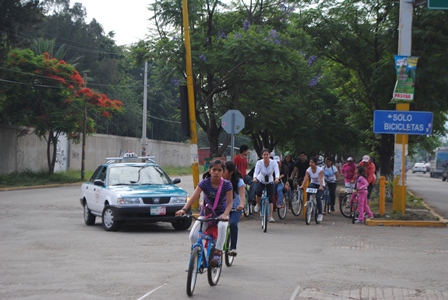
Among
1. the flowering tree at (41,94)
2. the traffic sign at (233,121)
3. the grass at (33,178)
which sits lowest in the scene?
the grass at (33,178)

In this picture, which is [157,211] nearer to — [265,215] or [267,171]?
[265,215]

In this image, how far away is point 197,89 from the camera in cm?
2161

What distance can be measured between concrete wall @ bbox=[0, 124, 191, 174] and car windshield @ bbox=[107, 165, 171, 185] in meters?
22.5

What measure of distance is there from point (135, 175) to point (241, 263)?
21.1ft

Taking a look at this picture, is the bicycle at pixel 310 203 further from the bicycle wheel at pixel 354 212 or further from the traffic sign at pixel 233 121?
the traffic sign at pixel 233 121

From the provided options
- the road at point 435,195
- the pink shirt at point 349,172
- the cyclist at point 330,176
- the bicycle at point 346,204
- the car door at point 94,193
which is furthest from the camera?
the road at point 435,195

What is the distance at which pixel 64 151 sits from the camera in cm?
4706

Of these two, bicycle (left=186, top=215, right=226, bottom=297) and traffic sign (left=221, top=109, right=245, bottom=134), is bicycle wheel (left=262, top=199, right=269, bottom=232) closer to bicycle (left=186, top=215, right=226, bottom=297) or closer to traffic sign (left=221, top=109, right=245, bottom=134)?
traffic sign (left=221, top=109, right=245, bottom=134)

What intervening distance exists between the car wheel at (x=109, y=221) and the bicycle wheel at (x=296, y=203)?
6.63 meters

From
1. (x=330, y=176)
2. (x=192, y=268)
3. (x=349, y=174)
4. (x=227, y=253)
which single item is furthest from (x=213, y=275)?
(x=330, y=176)

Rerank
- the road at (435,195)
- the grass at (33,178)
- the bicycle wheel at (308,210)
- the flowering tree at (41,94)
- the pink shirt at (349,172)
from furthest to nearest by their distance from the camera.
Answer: the flowering tree at (41,94) → the grass at (33,178) → the road at (435,195) → the pink shirt at (349,172) → the bicycle wheel at (308,210)

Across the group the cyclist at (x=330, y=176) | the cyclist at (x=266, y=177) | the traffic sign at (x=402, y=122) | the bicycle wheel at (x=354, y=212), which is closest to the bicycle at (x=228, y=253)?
the cyclist at (x=266, y=177)

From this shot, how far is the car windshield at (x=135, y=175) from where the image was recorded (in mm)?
16250

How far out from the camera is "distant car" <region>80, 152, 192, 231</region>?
1500 cm
